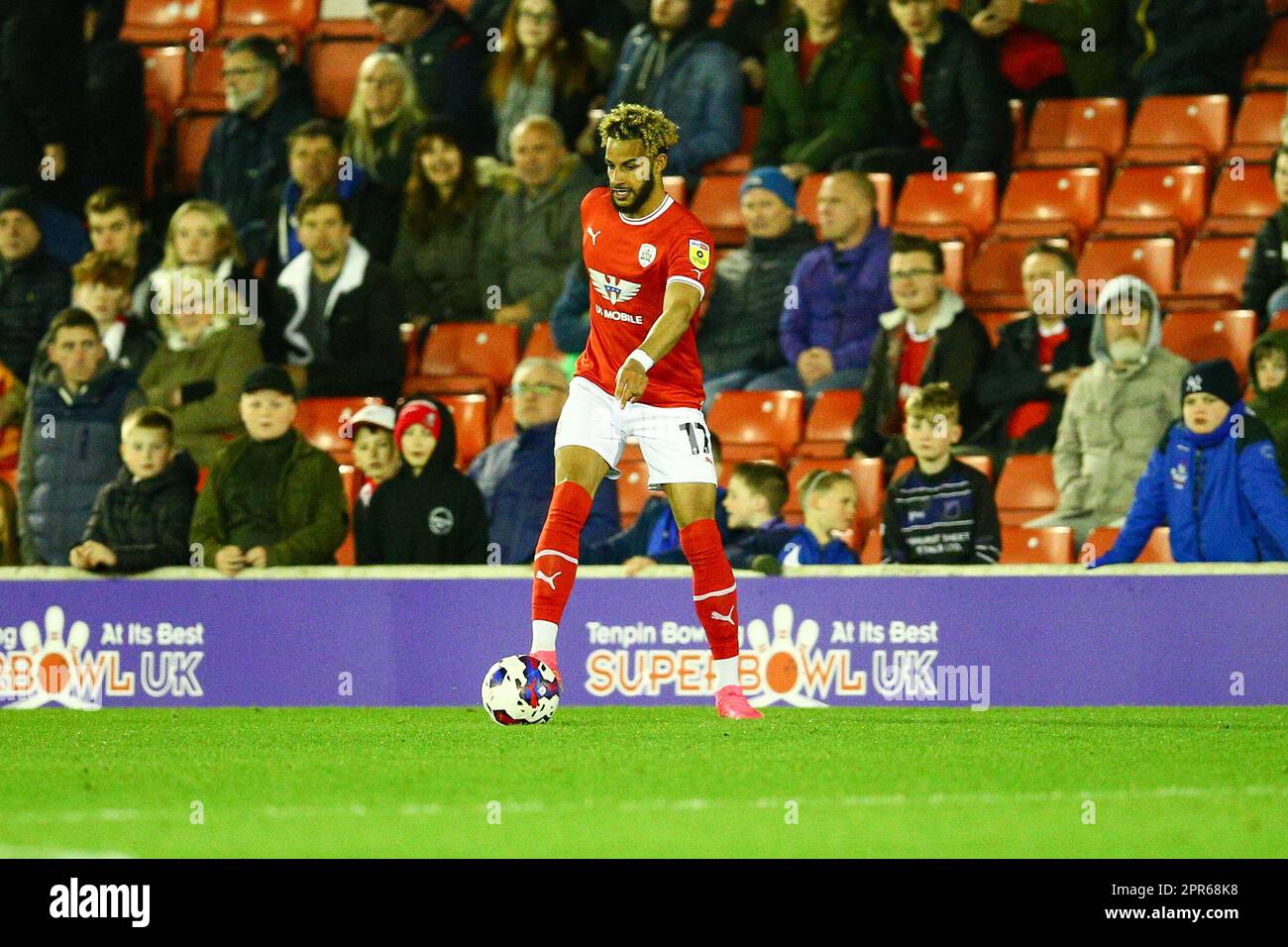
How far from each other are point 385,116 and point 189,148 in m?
2.01

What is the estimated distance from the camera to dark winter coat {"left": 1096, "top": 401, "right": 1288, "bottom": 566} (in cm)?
963

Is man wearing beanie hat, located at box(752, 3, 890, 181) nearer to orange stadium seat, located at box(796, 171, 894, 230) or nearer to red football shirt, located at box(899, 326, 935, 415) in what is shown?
orange stadium seat, located at box(796, 171, 894, 230)

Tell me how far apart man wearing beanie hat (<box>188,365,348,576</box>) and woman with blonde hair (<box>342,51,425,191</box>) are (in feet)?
10.5

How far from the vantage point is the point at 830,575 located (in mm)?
9805

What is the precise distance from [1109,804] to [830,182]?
6.68 metres

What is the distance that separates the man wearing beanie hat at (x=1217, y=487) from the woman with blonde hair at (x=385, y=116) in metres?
5.89

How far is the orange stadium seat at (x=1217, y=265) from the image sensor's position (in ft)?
40.3

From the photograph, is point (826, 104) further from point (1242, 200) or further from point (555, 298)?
point (1242, 200)

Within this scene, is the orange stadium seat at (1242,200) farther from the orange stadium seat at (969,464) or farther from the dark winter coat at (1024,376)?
the orange stadium seat at (969,464)

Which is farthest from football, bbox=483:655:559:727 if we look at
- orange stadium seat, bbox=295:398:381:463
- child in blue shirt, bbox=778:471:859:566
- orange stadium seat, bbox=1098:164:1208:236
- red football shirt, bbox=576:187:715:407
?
orange stadium seat, bbox=1098:164:1208:236

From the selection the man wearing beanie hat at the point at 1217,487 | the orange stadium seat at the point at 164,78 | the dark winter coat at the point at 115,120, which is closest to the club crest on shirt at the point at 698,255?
the man wearing beanie hat at the point at 1217,487

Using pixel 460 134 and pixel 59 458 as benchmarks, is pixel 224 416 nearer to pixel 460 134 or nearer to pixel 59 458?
pixel 59 458

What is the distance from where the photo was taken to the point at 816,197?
13.2 meters

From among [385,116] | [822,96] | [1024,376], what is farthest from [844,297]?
[385,116]
